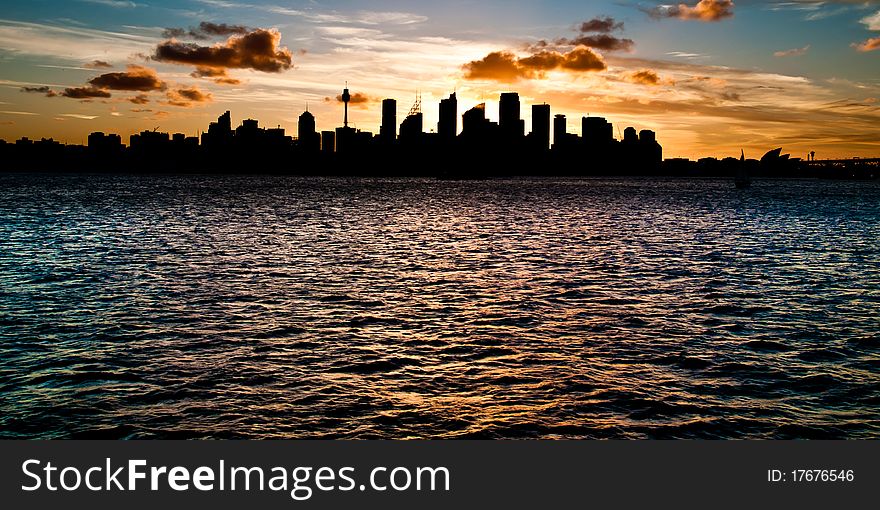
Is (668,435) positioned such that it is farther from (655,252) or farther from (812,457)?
(655,252)

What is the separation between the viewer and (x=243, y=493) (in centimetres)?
1359

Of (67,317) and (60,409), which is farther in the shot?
(67,317)

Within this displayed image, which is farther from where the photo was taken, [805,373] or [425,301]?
[425,301]

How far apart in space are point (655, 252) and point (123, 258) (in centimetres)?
4478

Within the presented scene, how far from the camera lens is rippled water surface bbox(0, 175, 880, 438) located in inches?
753

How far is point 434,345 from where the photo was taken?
27.3m

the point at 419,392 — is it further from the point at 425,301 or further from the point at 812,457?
the point at 425,301

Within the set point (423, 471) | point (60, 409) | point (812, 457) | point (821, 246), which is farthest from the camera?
point (821, 246)

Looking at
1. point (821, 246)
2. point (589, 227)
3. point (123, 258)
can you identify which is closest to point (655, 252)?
point (821, 246)

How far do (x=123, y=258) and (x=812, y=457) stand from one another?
167 ft

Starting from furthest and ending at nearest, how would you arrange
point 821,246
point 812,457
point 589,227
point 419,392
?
point 589,227
point 821,246
point 419,392
point 812,457

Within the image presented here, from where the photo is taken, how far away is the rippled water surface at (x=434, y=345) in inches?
753

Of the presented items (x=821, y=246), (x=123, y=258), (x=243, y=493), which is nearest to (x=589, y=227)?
(x=821, y=246)

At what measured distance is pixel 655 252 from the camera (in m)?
63.5
